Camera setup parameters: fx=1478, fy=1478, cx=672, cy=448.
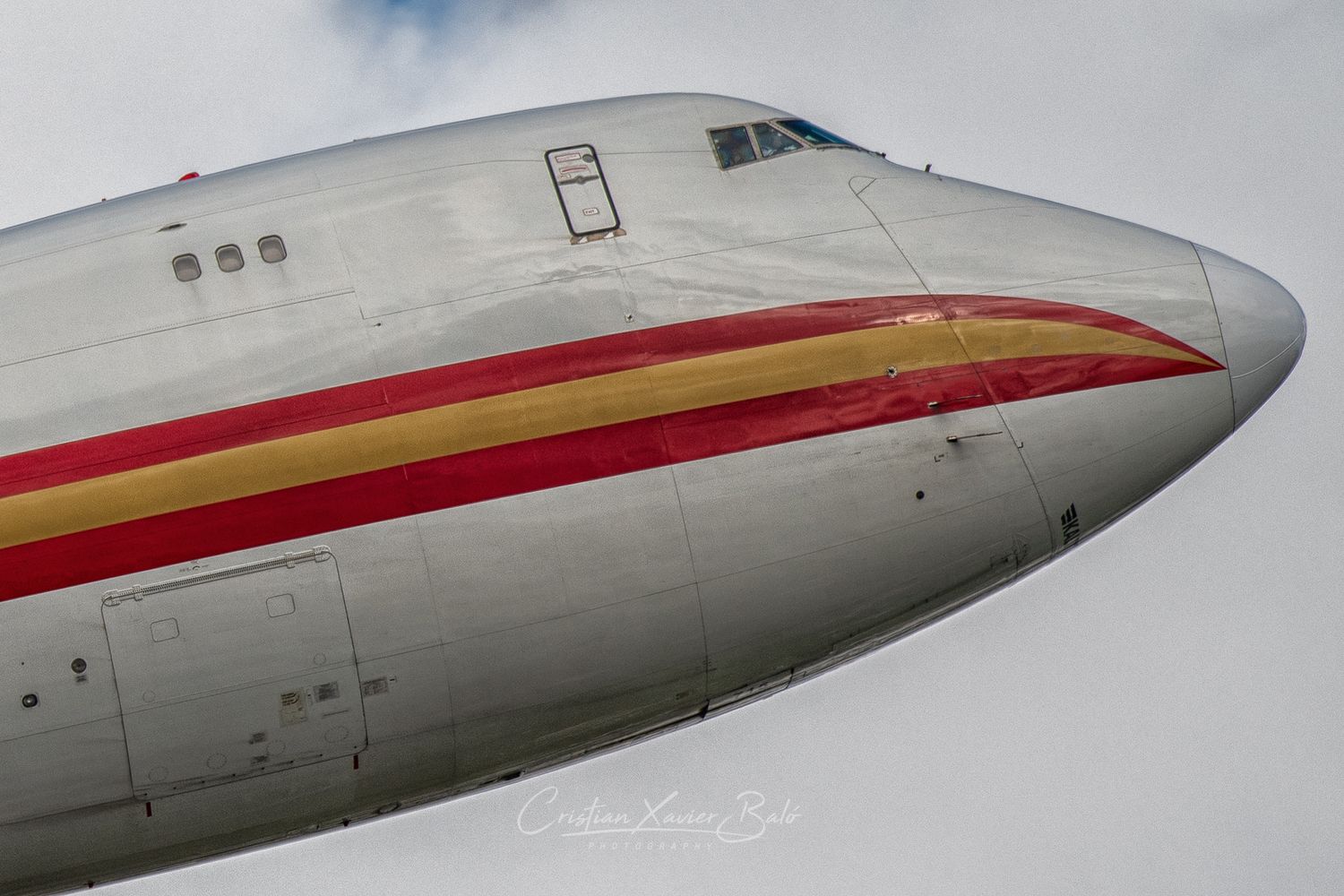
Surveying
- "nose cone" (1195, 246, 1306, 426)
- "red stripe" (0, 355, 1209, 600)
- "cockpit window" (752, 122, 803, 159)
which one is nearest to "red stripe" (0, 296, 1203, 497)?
"red stripe" (0, 355, 1209, 600)

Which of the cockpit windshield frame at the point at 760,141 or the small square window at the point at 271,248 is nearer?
the small square window at the point at 271,248

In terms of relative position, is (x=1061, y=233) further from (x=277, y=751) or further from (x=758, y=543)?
(x=277, y=751)

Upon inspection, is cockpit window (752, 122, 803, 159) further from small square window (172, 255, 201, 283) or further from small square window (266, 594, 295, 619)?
small square window (266, 594, 295, 619)

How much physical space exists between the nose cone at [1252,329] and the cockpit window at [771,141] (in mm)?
3829

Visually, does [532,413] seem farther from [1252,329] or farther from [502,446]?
[1252,329]

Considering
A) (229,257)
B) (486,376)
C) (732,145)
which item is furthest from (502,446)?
(732,145)

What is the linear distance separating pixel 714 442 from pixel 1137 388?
3.73 meters

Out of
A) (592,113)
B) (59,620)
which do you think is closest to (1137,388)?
(592,113)

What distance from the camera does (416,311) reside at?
11.7 metres

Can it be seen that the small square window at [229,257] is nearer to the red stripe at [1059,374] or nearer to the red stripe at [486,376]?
the red stripe at [486,376]

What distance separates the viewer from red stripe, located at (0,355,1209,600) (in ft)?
35.7

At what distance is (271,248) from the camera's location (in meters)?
11.9

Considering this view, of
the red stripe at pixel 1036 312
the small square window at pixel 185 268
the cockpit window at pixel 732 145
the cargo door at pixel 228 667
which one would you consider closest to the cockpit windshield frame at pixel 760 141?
the cockpit window at pixel 732 145

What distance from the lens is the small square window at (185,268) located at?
11766 mm
